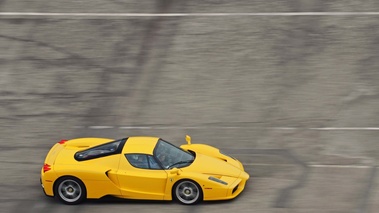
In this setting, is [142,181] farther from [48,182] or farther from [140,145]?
[48,182]

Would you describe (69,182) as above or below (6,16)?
below

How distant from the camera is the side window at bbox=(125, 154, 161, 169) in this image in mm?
13055

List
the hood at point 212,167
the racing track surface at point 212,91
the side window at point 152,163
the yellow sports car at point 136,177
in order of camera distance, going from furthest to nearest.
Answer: the racing track surface at point 212,91 < the hood at point 212,167 < the side window at point 152,163 < the yellow sports car at point 136,177

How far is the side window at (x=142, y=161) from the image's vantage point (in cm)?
1305

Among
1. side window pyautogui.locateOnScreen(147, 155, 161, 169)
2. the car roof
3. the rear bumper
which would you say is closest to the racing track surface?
the rear bumper

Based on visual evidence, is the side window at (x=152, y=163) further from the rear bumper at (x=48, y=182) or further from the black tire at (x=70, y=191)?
the rear bumper at (x=48, y=182)

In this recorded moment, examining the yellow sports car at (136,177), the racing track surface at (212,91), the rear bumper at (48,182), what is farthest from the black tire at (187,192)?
the rear bumper at (48,182)

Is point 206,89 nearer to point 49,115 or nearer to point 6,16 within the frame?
point 49,115

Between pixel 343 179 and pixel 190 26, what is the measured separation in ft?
27.0

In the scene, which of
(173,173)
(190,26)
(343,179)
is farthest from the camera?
(190,26)

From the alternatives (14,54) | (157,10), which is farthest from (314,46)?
(14,54)

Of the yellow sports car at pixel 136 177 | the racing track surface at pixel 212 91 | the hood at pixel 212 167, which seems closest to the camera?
the yellow sports car at pixel 136 177

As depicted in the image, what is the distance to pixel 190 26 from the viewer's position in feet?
67.9

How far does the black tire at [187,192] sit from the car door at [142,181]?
233mm
